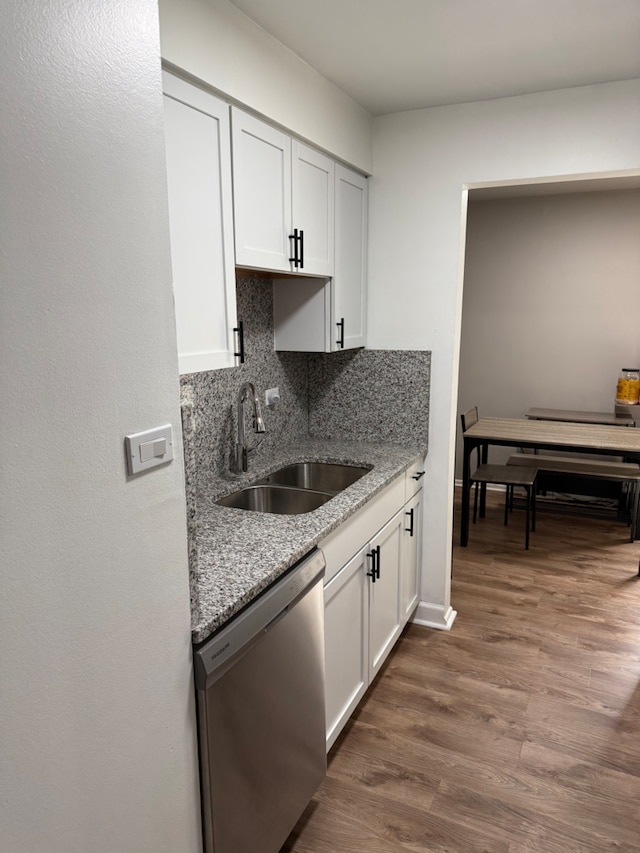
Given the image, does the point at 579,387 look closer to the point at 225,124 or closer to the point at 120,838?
the point at 225,124

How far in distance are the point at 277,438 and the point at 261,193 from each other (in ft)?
3.91

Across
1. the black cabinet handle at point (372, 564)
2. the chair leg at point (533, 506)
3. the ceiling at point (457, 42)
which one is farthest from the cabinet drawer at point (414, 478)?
the chair leg at point (533, 506)

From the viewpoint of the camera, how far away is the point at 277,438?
2.80 meters

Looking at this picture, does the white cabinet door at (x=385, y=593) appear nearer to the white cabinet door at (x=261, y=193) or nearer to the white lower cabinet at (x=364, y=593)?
the white lower cabinet at (x=364, y=593)

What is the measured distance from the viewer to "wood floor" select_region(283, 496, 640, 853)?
72.1 inches

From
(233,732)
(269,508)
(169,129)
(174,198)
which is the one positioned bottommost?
(233,732)

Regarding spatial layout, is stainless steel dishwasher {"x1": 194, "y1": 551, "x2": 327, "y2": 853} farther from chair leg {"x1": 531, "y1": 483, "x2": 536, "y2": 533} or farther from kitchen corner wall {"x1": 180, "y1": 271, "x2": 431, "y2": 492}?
chair leg {"x1": 531, "y1": 483, "x2": 536, "y2": 533}

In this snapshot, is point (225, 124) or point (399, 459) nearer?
point (225, 124)

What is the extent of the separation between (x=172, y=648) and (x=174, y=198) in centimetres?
108

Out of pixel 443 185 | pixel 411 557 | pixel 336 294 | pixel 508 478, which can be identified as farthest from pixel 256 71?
pixel 508 478

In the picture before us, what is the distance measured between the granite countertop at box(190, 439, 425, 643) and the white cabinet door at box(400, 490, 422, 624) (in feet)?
0.87

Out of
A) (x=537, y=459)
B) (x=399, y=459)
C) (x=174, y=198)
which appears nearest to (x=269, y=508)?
(x=399, y=459)

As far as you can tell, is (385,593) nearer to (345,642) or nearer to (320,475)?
(345,642)

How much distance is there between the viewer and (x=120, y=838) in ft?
3.56
